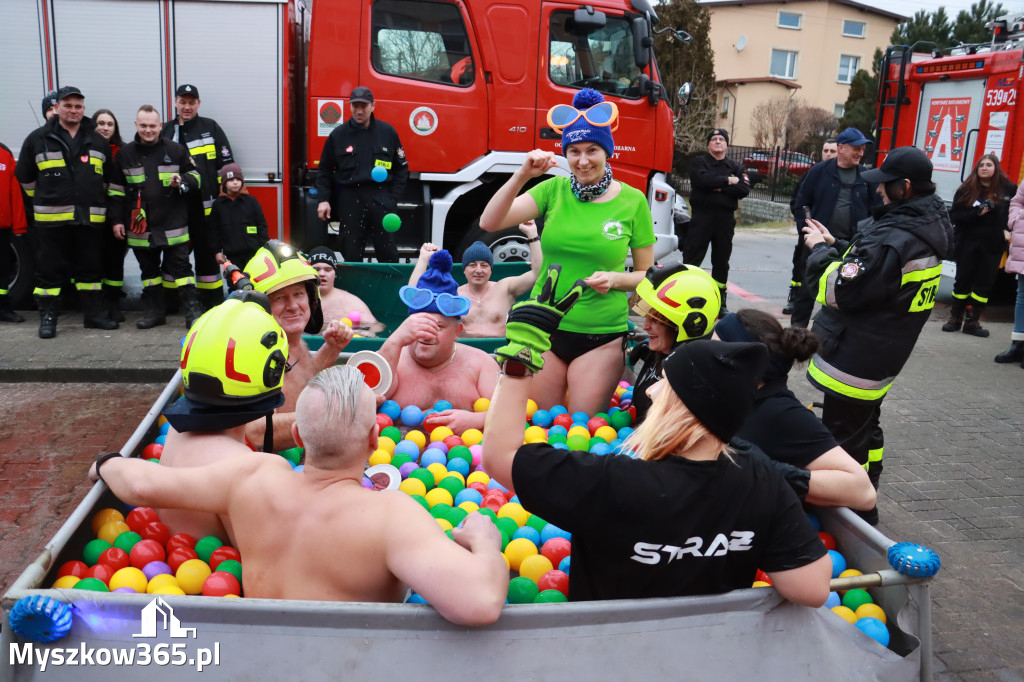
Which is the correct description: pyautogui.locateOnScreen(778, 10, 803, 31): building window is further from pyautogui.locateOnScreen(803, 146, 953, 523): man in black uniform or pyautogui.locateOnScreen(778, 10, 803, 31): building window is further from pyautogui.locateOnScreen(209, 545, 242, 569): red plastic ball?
pyautogui.locateOnScreen(209, 545, 242, 569): red plastic ball

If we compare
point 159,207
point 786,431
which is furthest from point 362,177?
point 786,431

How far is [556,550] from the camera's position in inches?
145

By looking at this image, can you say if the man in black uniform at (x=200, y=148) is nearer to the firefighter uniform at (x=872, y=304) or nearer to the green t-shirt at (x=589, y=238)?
the green t-shirt at (x=589, y=238)

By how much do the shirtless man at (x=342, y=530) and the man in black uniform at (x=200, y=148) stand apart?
6.55 m

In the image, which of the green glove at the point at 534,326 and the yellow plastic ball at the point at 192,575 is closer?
the green glove at the point at 534,326

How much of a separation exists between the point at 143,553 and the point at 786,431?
254 cm

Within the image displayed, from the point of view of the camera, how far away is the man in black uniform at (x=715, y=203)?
32.6 feet

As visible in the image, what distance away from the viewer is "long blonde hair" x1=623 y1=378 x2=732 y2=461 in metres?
2.31

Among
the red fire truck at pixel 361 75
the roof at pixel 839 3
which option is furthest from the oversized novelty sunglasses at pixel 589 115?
the roof at pixel 839 3

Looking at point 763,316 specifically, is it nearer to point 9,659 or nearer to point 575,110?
point 575,110

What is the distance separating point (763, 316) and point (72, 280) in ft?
26.0

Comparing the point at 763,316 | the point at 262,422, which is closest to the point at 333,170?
the point at 262,422

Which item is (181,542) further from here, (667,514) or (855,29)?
(855,29)

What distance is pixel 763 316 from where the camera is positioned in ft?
11.7
